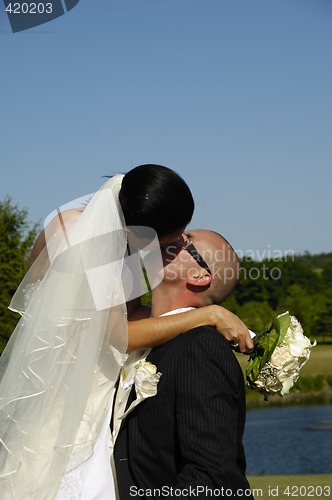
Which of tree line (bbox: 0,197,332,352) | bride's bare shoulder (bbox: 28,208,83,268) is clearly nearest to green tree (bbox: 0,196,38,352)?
tree line (bbox: 0,197,332,352)

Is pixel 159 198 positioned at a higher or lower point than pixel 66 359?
higher

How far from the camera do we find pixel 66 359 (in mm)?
3543

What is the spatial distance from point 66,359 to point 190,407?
2.54ft

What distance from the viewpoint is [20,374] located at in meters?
3.60

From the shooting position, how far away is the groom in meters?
2.94

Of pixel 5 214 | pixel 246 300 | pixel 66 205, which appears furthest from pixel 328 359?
pixel 66 205

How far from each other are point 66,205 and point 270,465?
2430cm

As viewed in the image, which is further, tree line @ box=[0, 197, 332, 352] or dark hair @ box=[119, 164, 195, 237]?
tree line @ box=[0, 197, 332, 352]

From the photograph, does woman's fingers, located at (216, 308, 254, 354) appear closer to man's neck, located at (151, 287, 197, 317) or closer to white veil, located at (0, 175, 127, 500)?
man's neck, located at (151, 287, 197, 317)

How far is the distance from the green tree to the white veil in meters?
21.7

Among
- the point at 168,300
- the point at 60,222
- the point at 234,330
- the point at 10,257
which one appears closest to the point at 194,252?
the point at 168,300

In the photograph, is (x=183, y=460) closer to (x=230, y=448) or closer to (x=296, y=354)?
(x=230, y=448)

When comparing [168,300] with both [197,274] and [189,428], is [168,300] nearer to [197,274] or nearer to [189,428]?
[197,274]

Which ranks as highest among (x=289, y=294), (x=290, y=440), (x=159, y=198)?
(x=159, y=198)
